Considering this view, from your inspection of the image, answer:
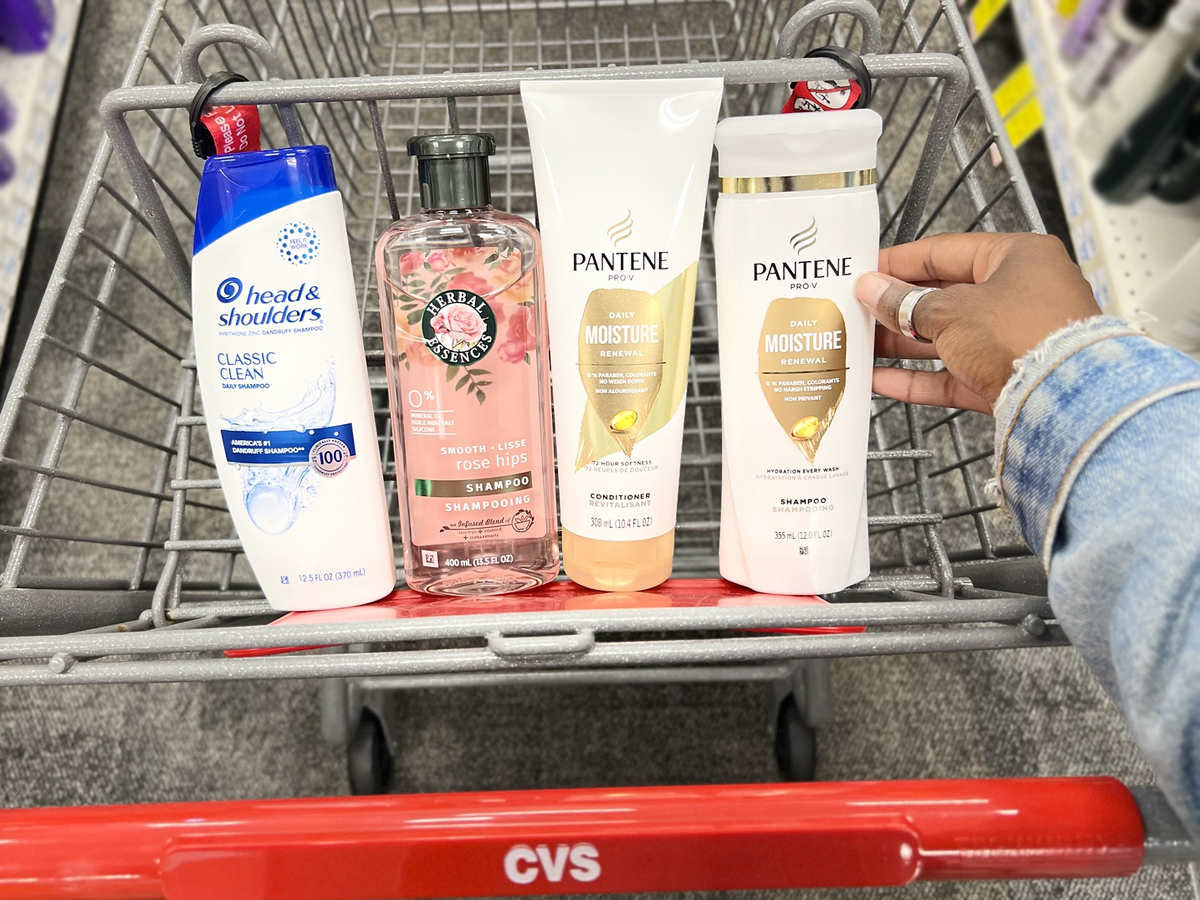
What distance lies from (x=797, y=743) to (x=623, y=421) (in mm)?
556

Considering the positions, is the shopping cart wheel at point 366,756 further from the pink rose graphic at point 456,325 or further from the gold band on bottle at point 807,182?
the gold band on bottle at point 807,182

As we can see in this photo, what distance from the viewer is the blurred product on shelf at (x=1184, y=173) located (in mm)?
984

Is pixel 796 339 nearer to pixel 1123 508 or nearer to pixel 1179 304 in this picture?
pixel 1123 508

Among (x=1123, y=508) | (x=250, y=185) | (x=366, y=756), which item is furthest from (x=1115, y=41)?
(x=366, y=756)

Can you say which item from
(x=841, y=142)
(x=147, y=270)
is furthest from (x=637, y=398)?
(x=147, y=270)

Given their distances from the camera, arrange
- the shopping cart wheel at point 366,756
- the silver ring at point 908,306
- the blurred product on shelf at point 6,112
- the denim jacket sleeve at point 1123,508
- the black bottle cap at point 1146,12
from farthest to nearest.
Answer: the blurred product on shelf at point 6,112
the black bottle cap at point 1146,12
the shopping cart wheel at point 366,756
the silver ring at point 908,306
the denim jacket sleeve at point 1123,508

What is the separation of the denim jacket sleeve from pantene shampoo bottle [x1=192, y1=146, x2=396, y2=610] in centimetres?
35

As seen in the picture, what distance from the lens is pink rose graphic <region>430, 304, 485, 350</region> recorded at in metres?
0.43

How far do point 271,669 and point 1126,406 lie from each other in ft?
1.34

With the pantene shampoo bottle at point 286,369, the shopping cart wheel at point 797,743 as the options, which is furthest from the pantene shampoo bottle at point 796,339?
the shopping cart wheel at point 797,743

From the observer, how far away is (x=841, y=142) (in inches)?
15.8

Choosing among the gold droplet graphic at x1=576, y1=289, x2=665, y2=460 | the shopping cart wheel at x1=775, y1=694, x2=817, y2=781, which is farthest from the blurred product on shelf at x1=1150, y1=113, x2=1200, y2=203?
the gold droplet graphic at x1=576, y1=289, x2=665, y2=460

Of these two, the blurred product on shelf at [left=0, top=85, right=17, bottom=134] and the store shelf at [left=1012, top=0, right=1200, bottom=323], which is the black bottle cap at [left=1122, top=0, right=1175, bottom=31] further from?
the blurred product on shelf at [left=0, top=85, right=17, bottom=134]

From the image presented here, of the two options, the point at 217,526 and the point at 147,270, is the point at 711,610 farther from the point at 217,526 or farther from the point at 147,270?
the point at 147,270
